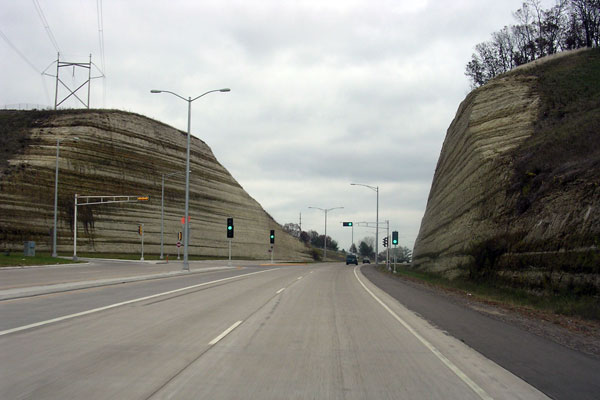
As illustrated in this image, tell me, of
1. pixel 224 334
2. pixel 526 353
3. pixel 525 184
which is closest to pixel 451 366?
pixel 526 353

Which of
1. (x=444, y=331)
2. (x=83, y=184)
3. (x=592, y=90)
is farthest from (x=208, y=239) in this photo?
(x=444, y=331)

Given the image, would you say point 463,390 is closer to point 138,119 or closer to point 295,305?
point 295,305

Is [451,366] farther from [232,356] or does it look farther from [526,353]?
[232,356]

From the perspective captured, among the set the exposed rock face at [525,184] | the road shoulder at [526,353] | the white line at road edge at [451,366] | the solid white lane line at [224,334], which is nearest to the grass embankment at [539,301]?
the exposed rock face at [525,184]

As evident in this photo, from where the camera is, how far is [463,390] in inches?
252

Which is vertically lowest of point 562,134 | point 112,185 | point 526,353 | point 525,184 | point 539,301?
point 539,301

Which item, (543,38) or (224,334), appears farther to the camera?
(543,38)

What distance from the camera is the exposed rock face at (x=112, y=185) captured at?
59.1 metres

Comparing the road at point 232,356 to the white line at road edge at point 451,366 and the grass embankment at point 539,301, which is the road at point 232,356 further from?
the grass embankment at point 539,301

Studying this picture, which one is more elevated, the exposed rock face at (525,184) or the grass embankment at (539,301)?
the exposed rock face at (525,184)

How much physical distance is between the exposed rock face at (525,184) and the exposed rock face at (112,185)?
3744cm

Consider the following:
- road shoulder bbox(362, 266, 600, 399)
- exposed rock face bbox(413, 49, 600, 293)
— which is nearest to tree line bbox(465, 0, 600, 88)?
exposed rock face bbox(413, 49, 600, 293)

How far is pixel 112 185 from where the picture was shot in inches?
2714

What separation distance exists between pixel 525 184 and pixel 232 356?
23778 millimetres
